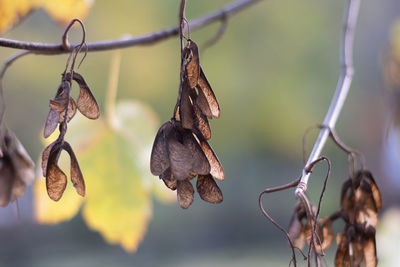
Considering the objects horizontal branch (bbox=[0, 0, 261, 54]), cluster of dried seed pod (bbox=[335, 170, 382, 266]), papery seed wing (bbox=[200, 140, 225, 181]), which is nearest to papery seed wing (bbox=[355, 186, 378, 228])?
cluster of dried seed pod (bbox=[335, 170, 382, 266])

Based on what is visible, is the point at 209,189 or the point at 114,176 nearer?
the point at 209,189

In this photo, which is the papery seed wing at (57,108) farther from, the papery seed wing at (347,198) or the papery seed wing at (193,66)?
the papery seed wing at (347,198)

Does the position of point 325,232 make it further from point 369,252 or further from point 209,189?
point 209,189

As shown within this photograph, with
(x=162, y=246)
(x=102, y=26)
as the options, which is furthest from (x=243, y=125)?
(x=102, y=26)

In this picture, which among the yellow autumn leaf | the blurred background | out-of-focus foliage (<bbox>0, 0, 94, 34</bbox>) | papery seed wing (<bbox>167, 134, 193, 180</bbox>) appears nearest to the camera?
papery seed wing (<bbox>167, 134, 193, 180</bbox>)

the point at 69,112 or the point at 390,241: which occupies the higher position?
the point at 69,112

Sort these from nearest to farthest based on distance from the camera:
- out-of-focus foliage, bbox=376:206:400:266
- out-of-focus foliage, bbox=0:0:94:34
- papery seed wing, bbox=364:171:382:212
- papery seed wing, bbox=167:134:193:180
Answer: papery seed wing, bbox=167:134:193:180, papery seed wing, bbox=364:171:382:212, out-of-focus foliage, bbox=0:0:94:34, out-of-focus foliage, bbox=376:206:400:266

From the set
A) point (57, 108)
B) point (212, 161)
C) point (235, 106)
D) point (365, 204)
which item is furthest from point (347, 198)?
point (235, 106)

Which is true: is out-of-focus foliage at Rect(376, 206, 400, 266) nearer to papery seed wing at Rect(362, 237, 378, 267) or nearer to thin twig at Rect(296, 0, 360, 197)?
thin twig at Rect(296, 0, 360, 197)
